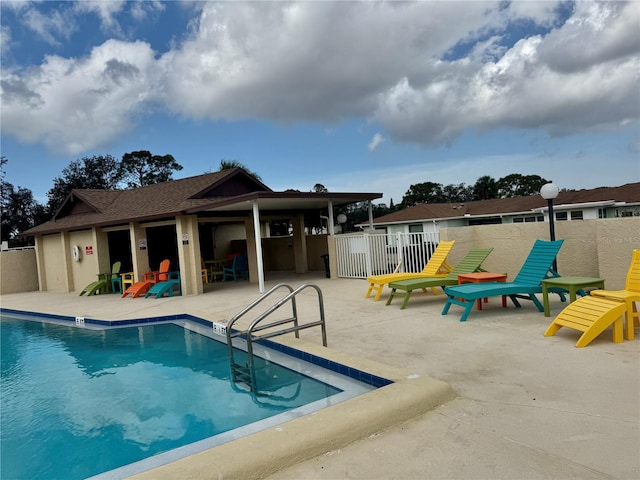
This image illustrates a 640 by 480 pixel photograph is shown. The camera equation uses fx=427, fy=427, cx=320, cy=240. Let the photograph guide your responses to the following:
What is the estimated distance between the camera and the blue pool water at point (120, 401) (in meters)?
4.25

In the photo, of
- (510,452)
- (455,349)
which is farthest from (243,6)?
(510,452)

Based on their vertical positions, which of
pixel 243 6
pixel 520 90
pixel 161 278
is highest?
pixel 243 6

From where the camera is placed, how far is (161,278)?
15.0m

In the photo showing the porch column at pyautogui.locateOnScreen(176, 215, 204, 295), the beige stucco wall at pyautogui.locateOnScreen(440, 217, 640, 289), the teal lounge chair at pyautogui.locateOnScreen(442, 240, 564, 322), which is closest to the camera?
the teal lounge chair at pyautogui.locateOnScreen(442, 240, 564, 322)

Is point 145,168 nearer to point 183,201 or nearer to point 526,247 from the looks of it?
→ point 183,201

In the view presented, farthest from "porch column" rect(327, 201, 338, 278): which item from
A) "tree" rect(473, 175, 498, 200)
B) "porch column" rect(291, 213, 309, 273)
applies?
"tree" rect(473, 175, 498, 200)

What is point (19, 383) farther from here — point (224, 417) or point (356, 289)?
point (356, 289)

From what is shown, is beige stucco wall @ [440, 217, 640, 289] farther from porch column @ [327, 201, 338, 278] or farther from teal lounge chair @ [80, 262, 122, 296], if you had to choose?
teal lounge chair @ [80, 262, 122, 296]

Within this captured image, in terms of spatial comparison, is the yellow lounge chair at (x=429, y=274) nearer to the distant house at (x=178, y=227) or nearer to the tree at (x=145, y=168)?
the distant house at (x=178, y=227)

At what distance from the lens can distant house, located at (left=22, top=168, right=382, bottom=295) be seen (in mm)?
14336

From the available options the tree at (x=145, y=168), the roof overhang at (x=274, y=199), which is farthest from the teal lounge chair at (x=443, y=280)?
the tree at (x=145, y=168)

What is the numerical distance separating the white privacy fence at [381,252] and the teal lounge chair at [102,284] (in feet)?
29.0

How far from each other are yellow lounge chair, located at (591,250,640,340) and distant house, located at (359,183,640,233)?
48.4 ft

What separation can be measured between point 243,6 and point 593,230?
1119cm
